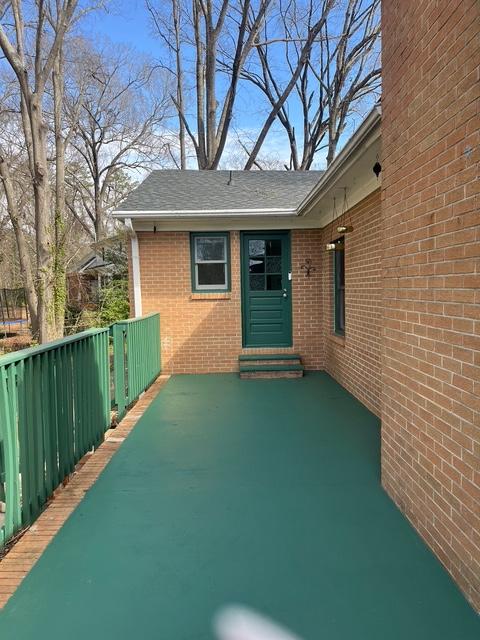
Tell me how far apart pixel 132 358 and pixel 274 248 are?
350cm

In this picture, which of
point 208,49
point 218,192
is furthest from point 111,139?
point 218,192

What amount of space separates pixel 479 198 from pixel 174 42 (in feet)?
63.8

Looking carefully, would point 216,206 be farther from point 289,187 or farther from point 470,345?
point 470,345

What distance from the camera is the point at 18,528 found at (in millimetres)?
2316

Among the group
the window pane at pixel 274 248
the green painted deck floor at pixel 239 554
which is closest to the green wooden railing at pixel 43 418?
the green painted deck floor at pixel 239 554

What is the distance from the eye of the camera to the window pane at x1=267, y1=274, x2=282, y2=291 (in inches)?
288

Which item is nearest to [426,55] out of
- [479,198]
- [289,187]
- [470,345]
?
[479,198]

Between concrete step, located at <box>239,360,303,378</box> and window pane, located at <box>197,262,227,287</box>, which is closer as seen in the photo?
concrete step, located at <box>239,360,303,378</box>

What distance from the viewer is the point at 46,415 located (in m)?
2.63

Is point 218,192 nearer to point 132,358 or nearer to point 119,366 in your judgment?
point 132,358

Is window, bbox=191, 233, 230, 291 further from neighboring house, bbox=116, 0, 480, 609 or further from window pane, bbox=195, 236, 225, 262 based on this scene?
neighboring house, bbox=116, 0, 480, 609

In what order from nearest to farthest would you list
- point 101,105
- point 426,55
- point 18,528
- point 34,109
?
point 426,55
point 18,528
point 34,109
point 101,105

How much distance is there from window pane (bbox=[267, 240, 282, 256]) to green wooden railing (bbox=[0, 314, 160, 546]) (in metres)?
4.10

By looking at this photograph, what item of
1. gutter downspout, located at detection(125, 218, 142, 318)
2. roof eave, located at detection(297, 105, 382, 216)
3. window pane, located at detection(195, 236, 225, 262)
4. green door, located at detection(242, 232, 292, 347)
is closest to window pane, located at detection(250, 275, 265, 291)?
green door, located at detection(242, 232, 292, 347)
